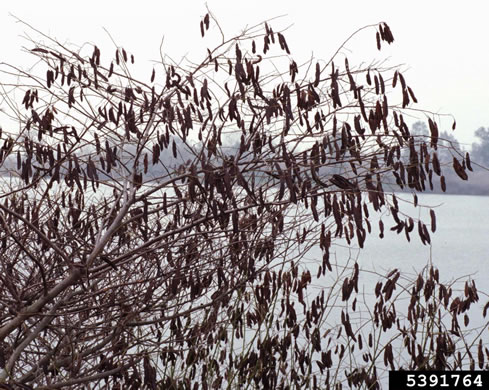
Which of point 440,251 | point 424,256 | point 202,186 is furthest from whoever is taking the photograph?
point 440,251

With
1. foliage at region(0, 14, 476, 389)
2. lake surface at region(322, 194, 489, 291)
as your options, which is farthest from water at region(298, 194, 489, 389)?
foliage at region(0, 14, 476, 389)

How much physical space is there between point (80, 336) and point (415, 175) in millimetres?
2298

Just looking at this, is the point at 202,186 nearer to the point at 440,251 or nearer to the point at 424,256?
the point at 424,256

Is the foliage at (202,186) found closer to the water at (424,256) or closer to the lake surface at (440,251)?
the water at (424,256)

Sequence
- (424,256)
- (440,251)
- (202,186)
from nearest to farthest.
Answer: (202,186)
(424,256)
(440,251)

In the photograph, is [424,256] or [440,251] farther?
[440,251]

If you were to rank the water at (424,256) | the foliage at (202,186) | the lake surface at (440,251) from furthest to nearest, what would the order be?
the lake surface at (440,251) → the water at (424,256) → the foliage at (202,186)

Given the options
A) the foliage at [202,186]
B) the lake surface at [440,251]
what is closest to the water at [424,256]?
the lake surface at [440,251]

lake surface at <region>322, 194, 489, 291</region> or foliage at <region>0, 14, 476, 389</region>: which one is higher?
lake surface at <region>322, 194, 489, 291</region>

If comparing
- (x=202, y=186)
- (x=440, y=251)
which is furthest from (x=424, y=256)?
(x=202, y=186)

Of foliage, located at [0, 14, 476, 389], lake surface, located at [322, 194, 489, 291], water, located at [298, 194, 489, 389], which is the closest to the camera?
foliage, located at [0, 14, 476, 389]

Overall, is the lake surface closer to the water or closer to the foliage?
the water

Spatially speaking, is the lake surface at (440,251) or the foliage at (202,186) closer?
the foliage at (202,186)

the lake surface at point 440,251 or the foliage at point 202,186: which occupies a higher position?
the lake surface at point 440,251
